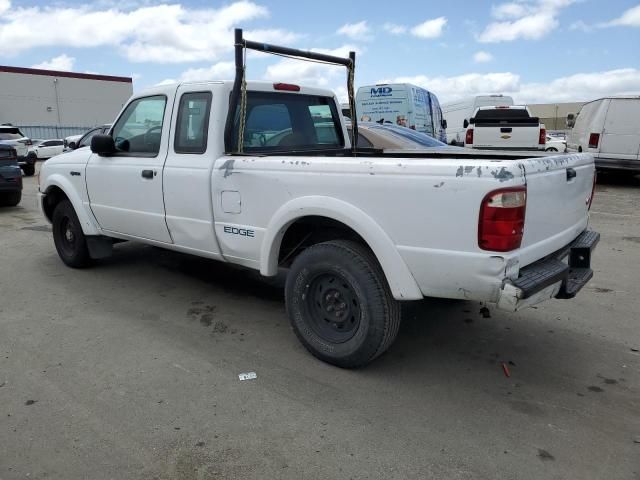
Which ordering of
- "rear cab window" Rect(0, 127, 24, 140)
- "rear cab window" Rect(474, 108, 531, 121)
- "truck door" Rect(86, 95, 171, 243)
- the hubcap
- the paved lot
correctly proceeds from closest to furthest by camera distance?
the paved lot → the hubcap → "truck door" Rect(86, 95, 171, 243) → "rear cab window" Rect(474, 108, 531, 121) → "rear cab window" Rect(0, 127, 24, 140)

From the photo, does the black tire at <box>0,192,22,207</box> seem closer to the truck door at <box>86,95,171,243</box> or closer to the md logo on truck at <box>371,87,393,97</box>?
the truck door at <box>86,95,171,243</box>

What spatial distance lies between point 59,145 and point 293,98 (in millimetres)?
22831

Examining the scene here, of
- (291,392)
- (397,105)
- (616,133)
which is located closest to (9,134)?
(397,105)

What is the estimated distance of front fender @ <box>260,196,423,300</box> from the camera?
305 cm

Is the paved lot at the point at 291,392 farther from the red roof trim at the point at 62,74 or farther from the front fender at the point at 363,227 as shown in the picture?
the red roof trim at the point at 62,74

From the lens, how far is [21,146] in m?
18.5

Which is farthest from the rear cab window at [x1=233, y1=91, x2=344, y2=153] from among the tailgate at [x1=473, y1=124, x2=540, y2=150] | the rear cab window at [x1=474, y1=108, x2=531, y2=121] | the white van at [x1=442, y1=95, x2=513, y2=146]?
the white van at [x1=442, y1=95, x2=513, y2=146]

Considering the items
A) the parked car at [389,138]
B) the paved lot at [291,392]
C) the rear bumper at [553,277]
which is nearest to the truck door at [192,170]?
the paved lot at [291,392]

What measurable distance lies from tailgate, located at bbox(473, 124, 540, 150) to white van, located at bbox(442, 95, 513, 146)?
7.68 metres

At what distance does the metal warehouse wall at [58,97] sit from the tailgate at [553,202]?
134 feet

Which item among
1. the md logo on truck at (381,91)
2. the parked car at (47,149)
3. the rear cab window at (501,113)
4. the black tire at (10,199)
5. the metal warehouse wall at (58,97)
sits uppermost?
the metal warehouse wall at (58,97)

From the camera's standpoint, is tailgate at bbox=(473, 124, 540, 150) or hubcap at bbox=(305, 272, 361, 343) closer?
hubcap at bbox=(305, 272, 361, 343)

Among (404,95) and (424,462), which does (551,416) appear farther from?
(404,95)

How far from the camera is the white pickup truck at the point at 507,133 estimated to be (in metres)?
14.0
